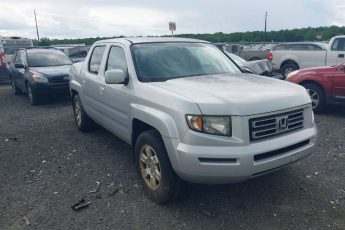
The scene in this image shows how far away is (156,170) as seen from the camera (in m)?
3.62

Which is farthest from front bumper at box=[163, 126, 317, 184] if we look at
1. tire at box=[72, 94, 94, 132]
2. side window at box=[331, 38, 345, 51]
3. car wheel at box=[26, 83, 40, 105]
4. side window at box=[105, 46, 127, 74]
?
side window at box=[331, 38, 345, 51]

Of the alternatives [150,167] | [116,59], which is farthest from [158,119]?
[116,59]

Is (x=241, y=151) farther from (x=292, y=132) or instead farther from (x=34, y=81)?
(x=34, y=81)

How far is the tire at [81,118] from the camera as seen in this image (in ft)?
20.6

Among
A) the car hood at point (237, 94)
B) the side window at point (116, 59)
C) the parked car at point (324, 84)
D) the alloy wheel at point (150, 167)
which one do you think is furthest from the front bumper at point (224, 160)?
the parked car at point (324, 84)

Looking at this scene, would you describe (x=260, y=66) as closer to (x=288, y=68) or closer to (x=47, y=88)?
(x=288, y=68)

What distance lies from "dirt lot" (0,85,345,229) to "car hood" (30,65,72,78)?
13.7ft

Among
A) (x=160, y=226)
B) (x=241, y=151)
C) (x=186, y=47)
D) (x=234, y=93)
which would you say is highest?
(x=186, y=47)

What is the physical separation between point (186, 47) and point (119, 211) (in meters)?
2.36

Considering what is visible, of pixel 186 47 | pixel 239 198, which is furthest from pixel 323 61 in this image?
pixel 239 198

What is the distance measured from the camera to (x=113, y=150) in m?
5.53

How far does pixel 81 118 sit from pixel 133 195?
2.88 m

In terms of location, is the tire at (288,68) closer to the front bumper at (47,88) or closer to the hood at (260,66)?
the hood at (260,66)

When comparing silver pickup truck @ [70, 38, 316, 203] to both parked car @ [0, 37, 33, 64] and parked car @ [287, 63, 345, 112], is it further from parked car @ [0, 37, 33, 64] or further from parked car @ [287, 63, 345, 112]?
parked car @ [0, 37, 33, 64]
